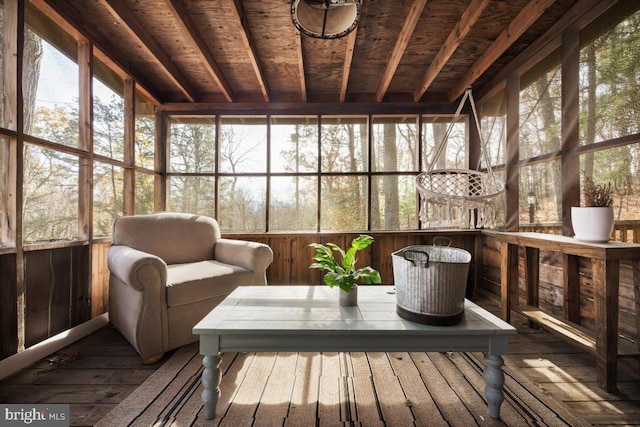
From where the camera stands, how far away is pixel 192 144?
3219mm

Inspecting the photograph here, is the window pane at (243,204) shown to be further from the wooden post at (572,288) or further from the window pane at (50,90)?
the wooden post at (572,288)

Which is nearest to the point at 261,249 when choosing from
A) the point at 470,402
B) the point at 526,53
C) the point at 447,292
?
the point at 447,292

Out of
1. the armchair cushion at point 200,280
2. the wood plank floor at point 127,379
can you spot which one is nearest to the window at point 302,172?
the armchair cushion at point 200,280

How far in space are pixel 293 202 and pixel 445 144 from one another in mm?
1923

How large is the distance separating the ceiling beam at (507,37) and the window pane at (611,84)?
1.39ft

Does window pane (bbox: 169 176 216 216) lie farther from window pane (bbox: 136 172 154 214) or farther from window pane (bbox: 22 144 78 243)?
window pane (bbox: 22 144 78 243)

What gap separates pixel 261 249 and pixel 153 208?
1.70 meters

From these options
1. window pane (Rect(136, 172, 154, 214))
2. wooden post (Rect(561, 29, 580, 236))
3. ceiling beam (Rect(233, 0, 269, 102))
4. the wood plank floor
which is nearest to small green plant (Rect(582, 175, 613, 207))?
wooden post (Rect(561, 29, 580, 236))

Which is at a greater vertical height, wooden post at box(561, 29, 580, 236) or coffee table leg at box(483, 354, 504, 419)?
wooden post at box(561, 29, 580, 236)

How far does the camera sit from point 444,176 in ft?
7.14

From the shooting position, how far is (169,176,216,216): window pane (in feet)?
10.5

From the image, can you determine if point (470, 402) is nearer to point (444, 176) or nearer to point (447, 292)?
point (447, 292)

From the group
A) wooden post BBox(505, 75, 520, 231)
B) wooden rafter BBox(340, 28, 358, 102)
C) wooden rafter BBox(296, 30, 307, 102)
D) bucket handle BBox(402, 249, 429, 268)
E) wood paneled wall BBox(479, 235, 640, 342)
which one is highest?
wooden rafter BBox(296, 30, 307, 102)

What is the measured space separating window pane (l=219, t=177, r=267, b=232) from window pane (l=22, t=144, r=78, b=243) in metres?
1.35
